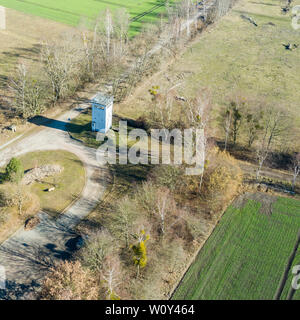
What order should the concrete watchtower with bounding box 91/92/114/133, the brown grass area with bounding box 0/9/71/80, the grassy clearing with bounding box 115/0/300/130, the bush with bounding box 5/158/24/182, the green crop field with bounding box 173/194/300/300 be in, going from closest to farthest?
1. the green crop field with bounding box 173/194/300/300
2. the bush with bounding box 5/158/24/182
3. the concrete watchtower with bounding box 91/92/114/133
4. the grassy clearing with bounding box 115/0/300/130
5. the brown grass area with bounding box 0/9/71/80

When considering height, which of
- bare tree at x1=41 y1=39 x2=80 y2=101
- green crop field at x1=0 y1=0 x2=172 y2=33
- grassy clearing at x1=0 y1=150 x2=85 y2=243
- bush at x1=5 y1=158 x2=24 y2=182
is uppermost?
green crop field at x1=0 y1=0 x2=172 y2=33

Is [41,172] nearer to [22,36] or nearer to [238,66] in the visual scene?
[22,36]

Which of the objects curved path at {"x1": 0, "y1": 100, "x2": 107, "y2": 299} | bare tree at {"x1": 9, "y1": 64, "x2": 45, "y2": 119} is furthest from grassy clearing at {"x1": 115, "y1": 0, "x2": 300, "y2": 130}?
curved path at {"x1": 0, "y1": 100, "x2": 107, "y2": 299}

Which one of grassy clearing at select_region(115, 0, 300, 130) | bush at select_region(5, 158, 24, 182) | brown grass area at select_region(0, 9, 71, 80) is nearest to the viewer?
bush at select_region(5, 158, 24, 182)

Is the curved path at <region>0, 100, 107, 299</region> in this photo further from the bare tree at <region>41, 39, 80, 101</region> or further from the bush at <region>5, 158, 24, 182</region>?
the bare tree at <region>41, 39, 80, 101</region>

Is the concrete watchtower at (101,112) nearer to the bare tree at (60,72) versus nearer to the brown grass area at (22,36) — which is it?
the bare tree at (60,72)

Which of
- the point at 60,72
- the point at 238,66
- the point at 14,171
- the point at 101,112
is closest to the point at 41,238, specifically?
the point at 14,171
